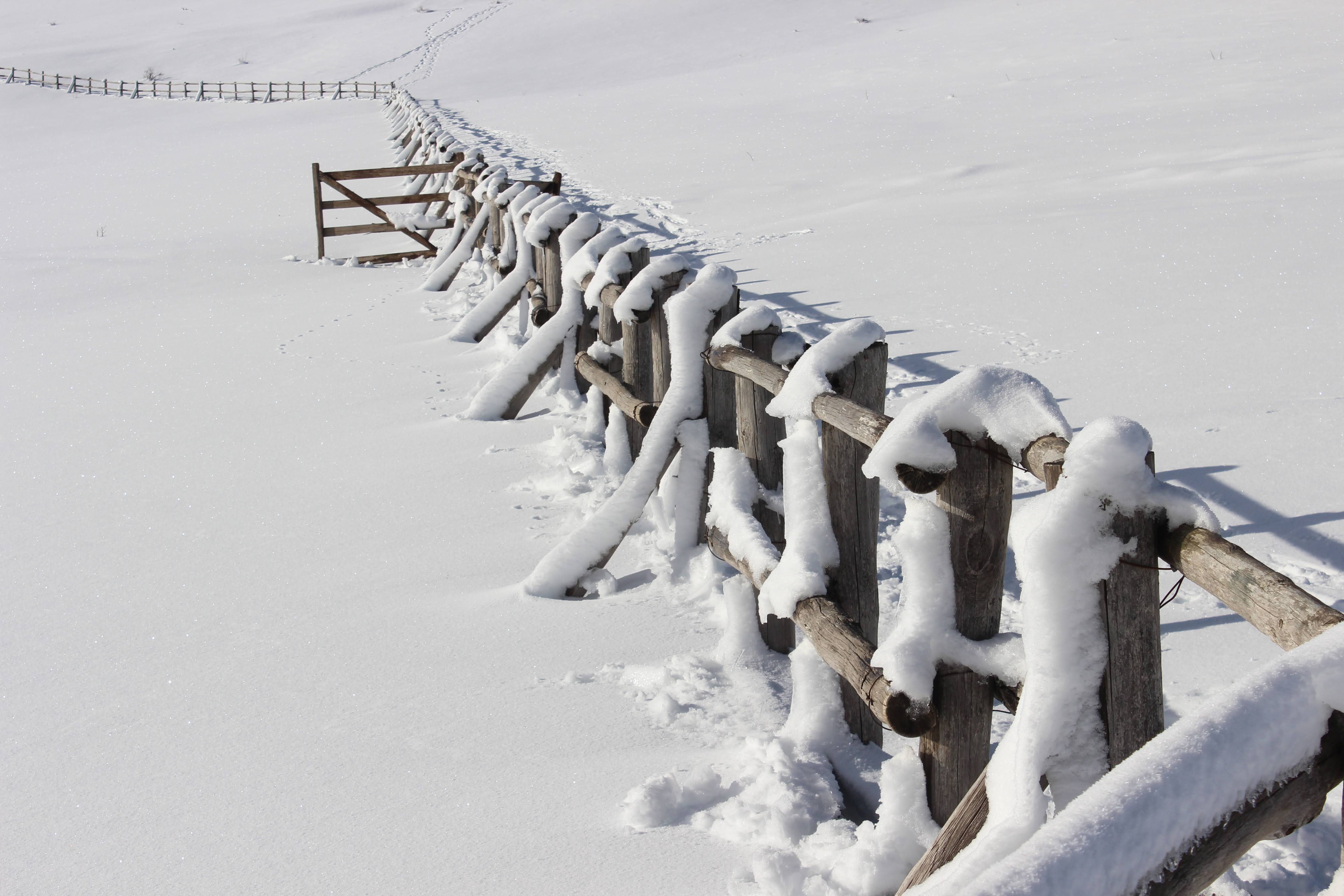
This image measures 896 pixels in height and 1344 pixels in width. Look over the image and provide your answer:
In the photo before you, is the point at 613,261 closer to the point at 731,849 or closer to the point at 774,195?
the point at 731,849

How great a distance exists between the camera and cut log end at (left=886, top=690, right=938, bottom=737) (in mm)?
1970

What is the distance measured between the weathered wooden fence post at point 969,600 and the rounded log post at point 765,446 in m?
1.01

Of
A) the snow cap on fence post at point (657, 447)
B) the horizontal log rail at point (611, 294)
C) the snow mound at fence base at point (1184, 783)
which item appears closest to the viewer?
the snow mound at fence base at point (1184, 783)

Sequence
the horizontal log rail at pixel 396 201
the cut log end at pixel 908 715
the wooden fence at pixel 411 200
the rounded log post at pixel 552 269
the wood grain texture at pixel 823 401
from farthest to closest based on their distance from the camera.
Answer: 1. the horizontal log rail at pixel 396 201
2. the wooden fence at pixel 411 200
3. the rounded log post at pixel 552 269
4. the wood grain texture at pixel 823 401
5. the cut log end at pixel 908 715

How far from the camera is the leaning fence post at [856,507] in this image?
2467 mm

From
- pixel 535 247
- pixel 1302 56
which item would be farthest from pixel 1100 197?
pixel 1302 56

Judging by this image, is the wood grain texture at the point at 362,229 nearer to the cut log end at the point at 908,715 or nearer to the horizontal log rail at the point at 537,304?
the horizontal log rail at the point at 537,304

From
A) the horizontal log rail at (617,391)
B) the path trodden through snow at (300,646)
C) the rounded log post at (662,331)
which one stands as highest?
the rounded log post at (662,331)

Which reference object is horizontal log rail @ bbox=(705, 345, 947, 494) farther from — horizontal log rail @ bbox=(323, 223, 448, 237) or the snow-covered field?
horizontal log rail @ bbox=(323, 223, 448, 237)

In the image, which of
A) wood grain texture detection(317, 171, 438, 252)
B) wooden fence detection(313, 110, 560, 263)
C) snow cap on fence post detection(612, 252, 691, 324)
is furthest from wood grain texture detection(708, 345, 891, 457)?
wood grain texture detection(317, 171, 438, 252)

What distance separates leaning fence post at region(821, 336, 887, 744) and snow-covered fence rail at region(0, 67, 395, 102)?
4405 centimetres

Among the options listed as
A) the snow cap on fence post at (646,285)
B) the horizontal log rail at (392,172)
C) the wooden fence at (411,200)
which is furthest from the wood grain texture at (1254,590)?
the horizontal log rail at (392,172)

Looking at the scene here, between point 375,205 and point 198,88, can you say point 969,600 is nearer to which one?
point 375,205

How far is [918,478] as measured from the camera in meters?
1.80
